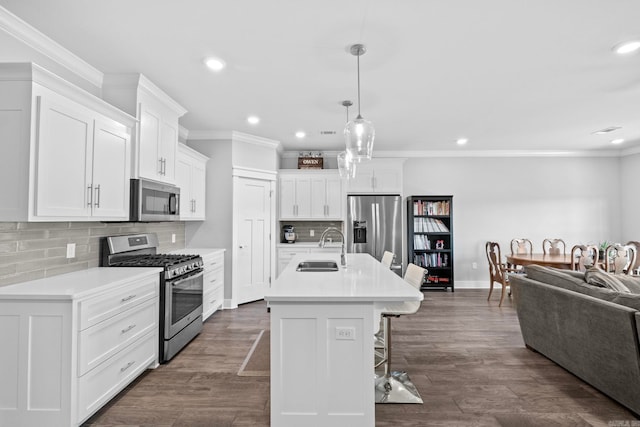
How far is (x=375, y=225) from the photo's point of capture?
19.3 ft

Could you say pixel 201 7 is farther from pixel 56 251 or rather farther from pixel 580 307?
pixel 580 307

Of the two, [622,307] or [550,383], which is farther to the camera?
[550,383]

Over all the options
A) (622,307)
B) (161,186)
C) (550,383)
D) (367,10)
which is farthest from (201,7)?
(550,383)

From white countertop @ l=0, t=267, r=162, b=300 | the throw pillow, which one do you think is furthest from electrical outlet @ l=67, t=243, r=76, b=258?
the throw pillow

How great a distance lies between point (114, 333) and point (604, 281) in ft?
12.1

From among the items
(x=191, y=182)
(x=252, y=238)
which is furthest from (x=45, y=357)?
(x=252, y=238)

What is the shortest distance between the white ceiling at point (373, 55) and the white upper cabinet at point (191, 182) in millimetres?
511

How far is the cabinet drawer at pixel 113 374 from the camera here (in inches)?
81.0

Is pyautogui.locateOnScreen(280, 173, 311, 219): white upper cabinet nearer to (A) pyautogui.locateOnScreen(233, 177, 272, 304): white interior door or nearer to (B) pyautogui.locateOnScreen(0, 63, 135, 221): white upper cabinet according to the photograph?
(A) pyautogui.locateOnScreen(233, 177, 272, 304): white interior door

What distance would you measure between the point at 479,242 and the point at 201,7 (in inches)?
239

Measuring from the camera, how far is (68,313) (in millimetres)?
1973

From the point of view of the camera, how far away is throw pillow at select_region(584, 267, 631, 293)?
2.54 meters

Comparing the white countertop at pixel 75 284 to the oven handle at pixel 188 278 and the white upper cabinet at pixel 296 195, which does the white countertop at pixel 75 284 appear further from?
the white upper cabinet at pixel 296 195

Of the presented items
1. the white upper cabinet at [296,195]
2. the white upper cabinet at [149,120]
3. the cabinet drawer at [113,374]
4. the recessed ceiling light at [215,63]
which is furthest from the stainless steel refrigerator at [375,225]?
the cabinet drawer at [113,374]
